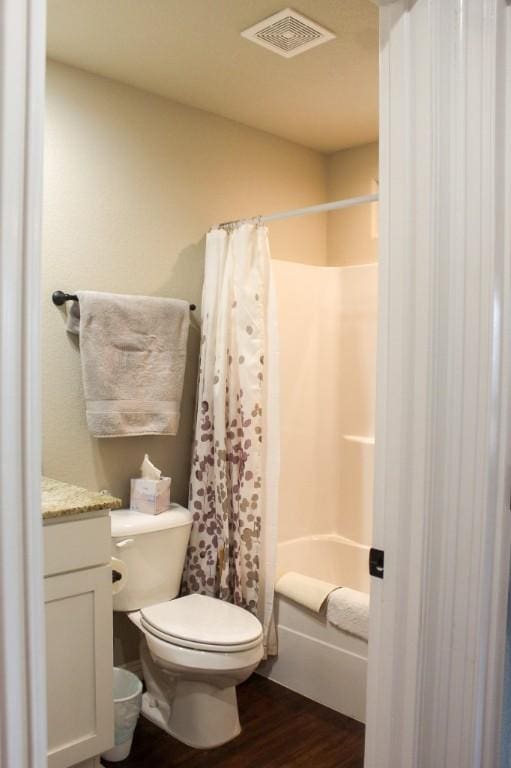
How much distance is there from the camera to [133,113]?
106 inches

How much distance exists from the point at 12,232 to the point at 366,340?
2.84 m

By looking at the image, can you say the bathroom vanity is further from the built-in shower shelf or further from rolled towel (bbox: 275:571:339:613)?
the built-in shower shelf

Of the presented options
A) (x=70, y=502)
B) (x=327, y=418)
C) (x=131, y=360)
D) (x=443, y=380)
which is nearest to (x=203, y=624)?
(x=70, y=502)

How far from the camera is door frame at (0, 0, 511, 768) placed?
113cm

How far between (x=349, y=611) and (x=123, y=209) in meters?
1.79

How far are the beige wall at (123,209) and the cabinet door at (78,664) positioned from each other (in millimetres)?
650

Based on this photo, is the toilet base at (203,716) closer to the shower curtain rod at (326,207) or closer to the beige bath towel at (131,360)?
the beige bath towel at (131,360)

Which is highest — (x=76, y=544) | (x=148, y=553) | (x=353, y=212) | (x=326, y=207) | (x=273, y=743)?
(x=353, y=212)

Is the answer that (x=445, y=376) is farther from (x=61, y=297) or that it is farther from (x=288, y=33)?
(x=61, y=297)

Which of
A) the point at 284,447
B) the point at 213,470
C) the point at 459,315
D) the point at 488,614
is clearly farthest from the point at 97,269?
the point at 488,614

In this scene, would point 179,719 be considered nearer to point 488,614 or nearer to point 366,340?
point 488,614

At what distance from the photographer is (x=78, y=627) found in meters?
1.96

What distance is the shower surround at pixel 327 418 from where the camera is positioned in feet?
10.7

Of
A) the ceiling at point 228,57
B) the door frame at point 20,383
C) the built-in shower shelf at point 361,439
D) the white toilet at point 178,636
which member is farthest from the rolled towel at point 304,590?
the door frame at point 20,383
